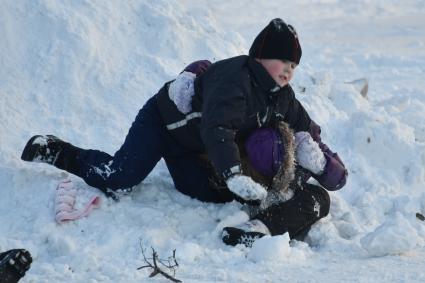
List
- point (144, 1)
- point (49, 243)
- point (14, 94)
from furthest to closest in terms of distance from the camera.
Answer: point (144, 1)
point (14, 94)
point (49, 243)

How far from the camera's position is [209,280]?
2852 millimetres

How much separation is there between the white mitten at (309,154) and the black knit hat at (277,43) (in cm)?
47

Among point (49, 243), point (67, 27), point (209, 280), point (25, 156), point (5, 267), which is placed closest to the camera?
point (5, 267)

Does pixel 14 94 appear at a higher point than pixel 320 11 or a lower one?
higher

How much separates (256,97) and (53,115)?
1.66 meters

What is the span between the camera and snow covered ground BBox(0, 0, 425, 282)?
3133 mm

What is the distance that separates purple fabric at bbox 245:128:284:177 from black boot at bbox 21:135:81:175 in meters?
1.05

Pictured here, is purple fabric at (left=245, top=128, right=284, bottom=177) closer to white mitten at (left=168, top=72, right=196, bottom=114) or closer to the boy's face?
the boy's face

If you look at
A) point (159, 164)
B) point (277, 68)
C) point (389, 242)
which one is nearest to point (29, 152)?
point (159, 164)

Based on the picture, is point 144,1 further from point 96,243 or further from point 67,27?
point 96,243

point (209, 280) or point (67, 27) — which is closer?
point (209, 280)

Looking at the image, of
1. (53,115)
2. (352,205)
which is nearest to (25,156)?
(53,115)

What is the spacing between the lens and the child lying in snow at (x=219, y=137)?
3.51 m

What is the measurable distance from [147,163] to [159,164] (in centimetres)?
46
